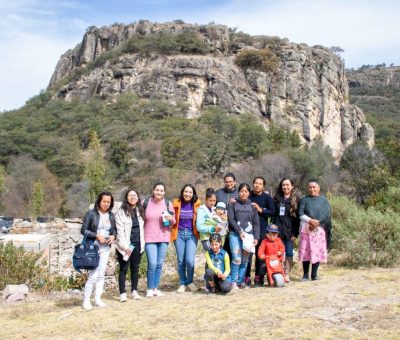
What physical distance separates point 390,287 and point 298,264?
2.69 meters

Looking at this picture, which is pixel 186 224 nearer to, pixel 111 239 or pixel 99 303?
pixel 111 239

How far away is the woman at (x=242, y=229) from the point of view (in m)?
6.41

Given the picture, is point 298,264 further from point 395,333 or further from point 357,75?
point 357,75

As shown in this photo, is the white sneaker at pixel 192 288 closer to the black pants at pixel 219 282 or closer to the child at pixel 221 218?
the black pants at pixel 219 282

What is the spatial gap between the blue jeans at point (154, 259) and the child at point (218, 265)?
2.08ft

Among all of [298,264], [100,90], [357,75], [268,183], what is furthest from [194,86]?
[357,75]

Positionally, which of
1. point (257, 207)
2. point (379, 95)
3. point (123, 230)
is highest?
point (379, 95)

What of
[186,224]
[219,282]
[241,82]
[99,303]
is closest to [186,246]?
[186,224]

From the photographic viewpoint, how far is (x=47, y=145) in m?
39.2

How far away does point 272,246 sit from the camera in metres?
6.62

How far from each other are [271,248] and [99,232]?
2460 millimetres

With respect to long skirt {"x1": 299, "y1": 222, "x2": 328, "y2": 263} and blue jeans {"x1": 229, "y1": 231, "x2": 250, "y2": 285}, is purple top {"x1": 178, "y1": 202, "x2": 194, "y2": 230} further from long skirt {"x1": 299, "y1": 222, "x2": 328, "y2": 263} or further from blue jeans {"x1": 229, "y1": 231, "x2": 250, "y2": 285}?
long skirt {"x1": 299, "y1": 222, "x2": 328, "y2": 263}

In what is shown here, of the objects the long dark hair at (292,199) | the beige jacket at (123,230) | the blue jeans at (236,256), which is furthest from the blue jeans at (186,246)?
the long dark hair at (292,199)

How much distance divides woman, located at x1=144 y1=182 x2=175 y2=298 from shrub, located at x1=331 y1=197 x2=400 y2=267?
11.9 ft
